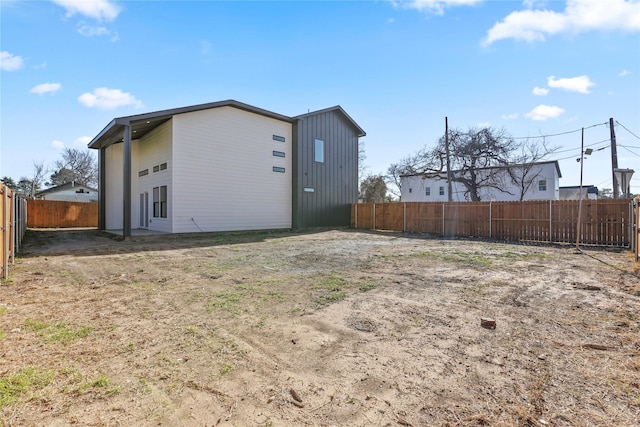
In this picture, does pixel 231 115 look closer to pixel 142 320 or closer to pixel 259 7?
pixel 259 7

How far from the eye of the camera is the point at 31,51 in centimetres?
932

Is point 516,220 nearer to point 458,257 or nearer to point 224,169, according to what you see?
point 458,257

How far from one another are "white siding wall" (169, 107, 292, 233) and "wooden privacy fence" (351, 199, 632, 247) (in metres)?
6.95

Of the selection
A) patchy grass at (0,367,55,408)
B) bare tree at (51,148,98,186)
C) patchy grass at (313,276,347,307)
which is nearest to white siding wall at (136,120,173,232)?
patchy grass at (313,276,347,307)

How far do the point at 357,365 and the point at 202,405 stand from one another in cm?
125

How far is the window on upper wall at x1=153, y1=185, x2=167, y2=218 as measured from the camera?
583 inches

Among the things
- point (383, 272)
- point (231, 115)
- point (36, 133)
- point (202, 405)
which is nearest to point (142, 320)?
point (202, 405)

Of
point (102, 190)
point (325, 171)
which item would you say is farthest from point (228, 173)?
point (102, 190)

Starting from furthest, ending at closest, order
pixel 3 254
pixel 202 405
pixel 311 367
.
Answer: pixel 3 254, pixel 311 367, pixel 202 405

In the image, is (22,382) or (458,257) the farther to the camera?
(458,257)

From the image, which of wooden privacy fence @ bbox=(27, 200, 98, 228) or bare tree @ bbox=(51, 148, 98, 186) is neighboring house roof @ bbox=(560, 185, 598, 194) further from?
bare tree @ bbox=(51, 148, 98, 186)

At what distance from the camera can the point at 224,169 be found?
50.6 ft

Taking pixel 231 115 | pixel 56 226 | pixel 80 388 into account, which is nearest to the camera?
pixel 80 388

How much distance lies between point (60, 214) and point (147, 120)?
14768 millimetres
